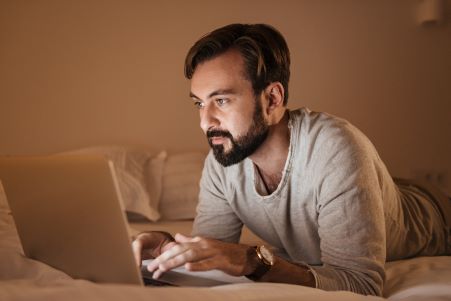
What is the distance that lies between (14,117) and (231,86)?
53.9 inches

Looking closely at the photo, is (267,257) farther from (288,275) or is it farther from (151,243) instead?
(151,243)

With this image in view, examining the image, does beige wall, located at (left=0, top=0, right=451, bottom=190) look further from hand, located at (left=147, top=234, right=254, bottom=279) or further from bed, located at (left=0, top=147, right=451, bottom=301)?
hand, located at (left=147, top=234, right=254, bottom=279)

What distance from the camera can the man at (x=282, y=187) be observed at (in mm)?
981

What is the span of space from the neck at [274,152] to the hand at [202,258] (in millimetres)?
340

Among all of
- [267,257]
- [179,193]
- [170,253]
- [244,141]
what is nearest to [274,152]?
[244,141]

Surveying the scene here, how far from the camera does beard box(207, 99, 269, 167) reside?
1208mm

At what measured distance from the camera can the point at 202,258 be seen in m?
0.88

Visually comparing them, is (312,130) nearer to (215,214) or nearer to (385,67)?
(215,214)

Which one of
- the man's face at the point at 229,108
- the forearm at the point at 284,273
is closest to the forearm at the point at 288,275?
the forearm at the point at 284,273

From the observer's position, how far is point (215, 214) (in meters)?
1.35

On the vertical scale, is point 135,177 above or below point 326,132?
below

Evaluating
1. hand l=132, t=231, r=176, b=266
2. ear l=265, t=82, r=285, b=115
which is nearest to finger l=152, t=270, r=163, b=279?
hand l=132, t=231, r=176, b=266

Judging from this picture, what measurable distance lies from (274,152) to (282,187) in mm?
105

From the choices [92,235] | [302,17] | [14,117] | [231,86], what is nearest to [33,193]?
[92,235]
